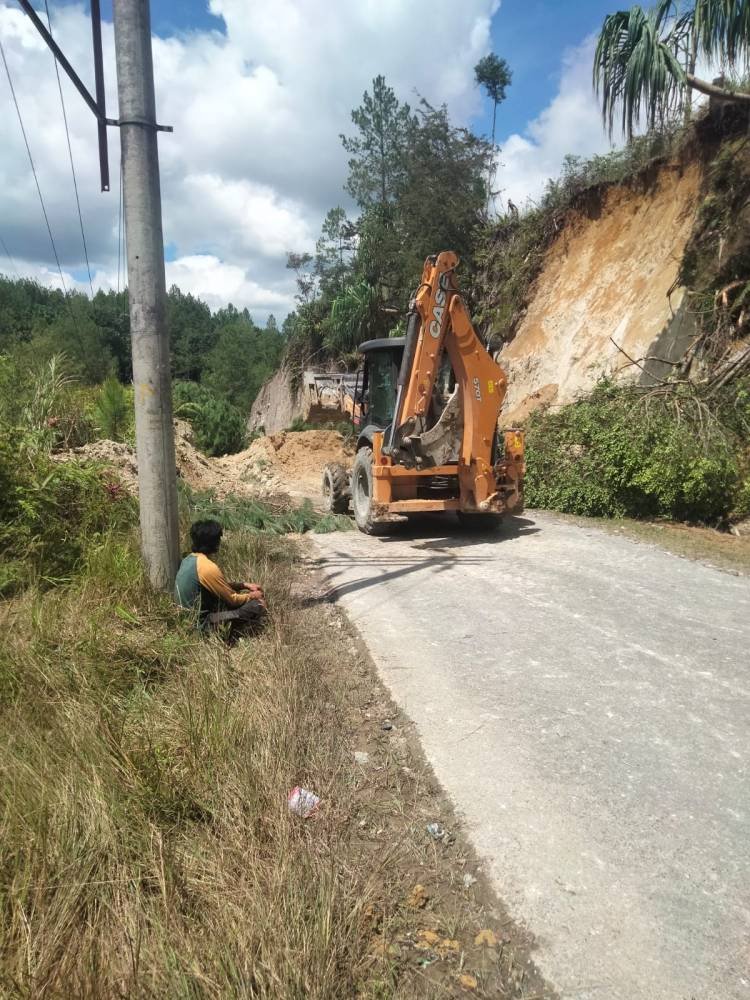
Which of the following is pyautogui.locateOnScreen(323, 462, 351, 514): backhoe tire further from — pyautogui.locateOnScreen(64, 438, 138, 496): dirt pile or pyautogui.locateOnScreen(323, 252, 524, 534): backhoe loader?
pyautogui.locateOnScreen(64, 438, 138, 496): dirt pile

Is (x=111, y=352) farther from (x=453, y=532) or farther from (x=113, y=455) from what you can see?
(x=453, y=532)

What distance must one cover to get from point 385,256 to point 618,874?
27.7m

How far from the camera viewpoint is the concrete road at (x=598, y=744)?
7.71ft

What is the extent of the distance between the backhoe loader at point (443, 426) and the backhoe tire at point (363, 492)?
→ 0.16 m

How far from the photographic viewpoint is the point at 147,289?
4.94 m

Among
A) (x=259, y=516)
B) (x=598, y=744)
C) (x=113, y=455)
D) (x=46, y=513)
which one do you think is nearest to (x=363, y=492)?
(x=259, y=516)

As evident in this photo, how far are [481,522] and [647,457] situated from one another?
2.50 metres

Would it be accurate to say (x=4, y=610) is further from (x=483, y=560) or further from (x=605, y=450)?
(x=605, y=450)

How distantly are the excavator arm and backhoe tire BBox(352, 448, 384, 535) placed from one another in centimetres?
99

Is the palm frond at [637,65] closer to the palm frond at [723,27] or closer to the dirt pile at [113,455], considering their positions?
the palm frond at [723,27]

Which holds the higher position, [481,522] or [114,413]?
[114,413]

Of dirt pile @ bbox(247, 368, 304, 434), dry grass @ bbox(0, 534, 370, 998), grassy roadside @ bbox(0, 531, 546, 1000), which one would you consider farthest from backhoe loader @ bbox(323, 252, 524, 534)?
dirt pile @ bbox(247, 368, 304, 434)

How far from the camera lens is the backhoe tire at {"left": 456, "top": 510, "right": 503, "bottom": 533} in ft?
30.5

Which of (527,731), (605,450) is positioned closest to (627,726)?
(527,731)
